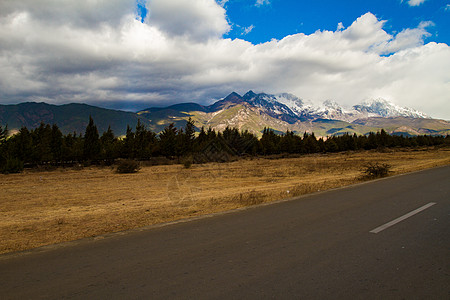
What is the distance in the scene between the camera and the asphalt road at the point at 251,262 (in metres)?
3.60

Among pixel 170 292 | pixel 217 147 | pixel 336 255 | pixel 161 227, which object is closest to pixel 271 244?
pixel 336 255

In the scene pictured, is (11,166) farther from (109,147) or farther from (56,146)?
(109,147)

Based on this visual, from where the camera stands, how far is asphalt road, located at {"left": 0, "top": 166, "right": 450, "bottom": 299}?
360cm

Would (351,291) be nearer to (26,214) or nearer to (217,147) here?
(26,214)

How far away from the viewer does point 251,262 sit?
449cm

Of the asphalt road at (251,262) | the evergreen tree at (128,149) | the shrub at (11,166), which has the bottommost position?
the shrub at (11,166)

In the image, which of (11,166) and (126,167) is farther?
(11,166)

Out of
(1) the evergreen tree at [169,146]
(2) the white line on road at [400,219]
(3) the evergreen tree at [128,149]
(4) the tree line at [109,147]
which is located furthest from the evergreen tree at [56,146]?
(2) the white line on road at [400,219]

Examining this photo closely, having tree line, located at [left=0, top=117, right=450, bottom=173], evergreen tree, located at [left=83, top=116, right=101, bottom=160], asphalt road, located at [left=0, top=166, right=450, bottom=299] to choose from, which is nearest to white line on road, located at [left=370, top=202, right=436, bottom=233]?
asphalt road, located at [left=0, top=166, right=450, bottom=299]

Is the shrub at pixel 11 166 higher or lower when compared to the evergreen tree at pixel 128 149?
lower

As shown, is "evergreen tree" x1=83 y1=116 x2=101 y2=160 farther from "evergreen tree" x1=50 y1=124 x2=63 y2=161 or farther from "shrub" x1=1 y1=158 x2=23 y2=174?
"shrub" x1=1 y1=158 x2=23 y2=174

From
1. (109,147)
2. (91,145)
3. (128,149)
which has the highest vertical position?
(91,145)

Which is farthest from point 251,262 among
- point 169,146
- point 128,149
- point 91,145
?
point 169,146

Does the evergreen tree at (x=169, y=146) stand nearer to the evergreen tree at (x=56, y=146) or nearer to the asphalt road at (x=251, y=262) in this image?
the evergreen tree at (x=56, y=146)
